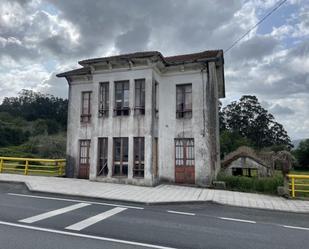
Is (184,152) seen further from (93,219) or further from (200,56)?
(93,219)

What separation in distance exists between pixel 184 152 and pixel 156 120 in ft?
7.69

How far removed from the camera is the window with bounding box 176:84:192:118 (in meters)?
13.8

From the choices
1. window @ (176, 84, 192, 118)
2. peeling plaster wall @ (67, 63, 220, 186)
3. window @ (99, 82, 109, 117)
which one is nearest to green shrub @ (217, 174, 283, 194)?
peeling plaster wall @ (67, 63, 220, 186)

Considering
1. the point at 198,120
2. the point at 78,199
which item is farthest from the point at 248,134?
the point at 78,199

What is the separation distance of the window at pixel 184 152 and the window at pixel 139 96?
107 inches

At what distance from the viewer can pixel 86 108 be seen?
15.4 metres

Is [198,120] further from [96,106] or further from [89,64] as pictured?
[89,64]

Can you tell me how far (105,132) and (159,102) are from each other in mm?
3489

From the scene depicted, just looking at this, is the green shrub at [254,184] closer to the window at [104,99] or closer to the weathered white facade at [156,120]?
the weathered white facade at [156,120]

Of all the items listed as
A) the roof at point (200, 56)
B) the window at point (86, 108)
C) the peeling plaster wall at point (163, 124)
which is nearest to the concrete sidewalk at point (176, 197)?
the peeling plaster wall at point (163, 124)

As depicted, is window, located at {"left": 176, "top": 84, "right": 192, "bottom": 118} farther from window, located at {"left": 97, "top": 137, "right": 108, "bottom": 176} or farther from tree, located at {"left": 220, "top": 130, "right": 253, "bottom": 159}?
tree, located at {"left": 220, "top": 130, "right": 253, "bottom": 159}

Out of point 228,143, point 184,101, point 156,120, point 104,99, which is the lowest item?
point 156,120

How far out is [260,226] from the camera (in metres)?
6.56

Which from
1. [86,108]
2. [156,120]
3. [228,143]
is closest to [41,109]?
[228,143]
